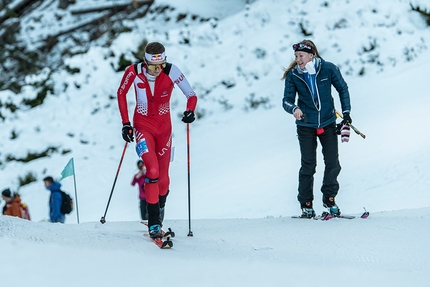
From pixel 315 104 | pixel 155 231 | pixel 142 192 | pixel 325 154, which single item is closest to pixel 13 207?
pixel 142 192

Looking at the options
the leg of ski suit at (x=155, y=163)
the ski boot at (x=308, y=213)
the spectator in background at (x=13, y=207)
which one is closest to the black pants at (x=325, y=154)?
the ski boot at (x=308, y=213)

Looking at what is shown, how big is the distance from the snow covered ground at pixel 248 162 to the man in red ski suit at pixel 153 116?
1.80 feet

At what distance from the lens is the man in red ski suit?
5941 mm

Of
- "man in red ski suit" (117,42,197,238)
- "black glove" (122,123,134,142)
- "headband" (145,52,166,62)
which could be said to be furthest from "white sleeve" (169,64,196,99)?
"black glove" (122,123,134,142)

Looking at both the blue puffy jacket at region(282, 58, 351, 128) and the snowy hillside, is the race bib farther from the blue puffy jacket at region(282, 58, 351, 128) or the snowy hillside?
the snowy hillside

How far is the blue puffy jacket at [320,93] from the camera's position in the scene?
654cm

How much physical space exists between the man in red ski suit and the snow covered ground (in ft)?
1.80

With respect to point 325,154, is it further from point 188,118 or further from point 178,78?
point 178,78

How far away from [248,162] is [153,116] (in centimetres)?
572

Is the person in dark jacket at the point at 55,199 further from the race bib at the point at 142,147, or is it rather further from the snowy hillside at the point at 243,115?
the race bib at the point at 142,147

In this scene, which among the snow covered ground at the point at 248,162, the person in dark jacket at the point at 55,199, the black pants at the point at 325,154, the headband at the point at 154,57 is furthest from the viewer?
the person in dark jacket at the point at 55,199

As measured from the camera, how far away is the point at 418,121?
10.2 m

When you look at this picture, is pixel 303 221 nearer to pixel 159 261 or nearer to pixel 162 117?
pixel 162 117

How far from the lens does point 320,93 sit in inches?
258
